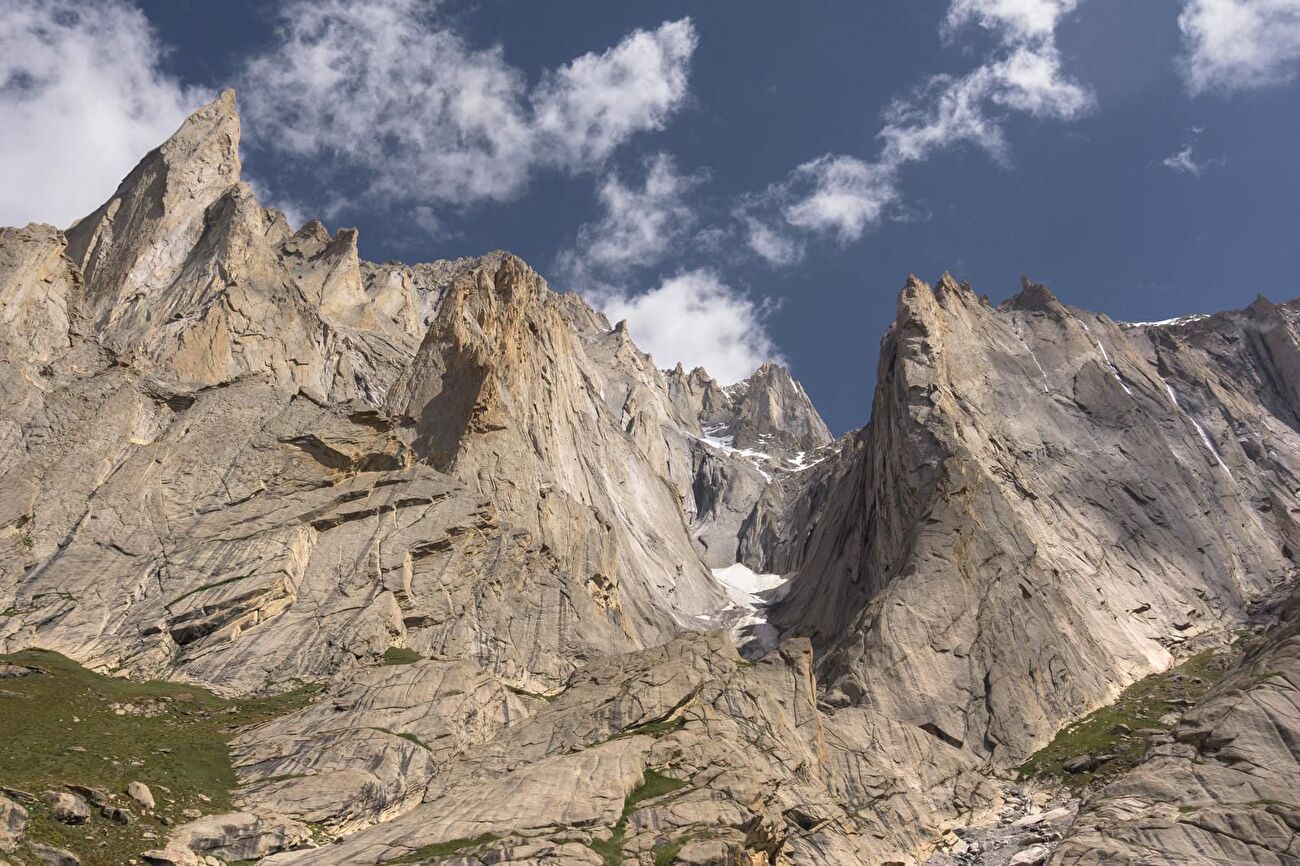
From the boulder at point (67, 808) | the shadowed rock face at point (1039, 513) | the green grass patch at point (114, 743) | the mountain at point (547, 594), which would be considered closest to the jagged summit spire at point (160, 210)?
the mountain at point (547, 594)

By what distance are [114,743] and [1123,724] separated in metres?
71.9

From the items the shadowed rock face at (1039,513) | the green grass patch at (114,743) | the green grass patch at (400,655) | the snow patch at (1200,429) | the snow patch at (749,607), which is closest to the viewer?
the green grass patch at (114,743)

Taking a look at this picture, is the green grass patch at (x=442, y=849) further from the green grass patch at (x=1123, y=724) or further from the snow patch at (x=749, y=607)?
the snow patch at (x=749, y=607)

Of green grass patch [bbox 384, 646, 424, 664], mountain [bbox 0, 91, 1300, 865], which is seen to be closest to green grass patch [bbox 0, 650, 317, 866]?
mountain [bbox 0, 91, 1300, 865]

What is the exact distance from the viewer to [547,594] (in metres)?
78.1

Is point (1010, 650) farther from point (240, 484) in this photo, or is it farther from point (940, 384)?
point (240, 484)

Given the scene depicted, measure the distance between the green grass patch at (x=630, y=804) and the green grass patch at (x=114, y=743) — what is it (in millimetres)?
15562

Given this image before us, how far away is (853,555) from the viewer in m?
124

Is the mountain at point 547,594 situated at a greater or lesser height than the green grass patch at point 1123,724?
greater

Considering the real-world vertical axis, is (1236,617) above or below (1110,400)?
below

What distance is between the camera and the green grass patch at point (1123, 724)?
7323cm

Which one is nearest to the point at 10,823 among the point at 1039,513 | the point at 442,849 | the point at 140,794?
the point at 140,794

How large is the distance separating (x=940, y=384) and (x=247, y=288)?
84.0 m

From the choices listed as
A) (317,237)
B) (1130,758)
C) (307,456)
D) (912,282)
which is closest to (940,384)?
(912,282)
